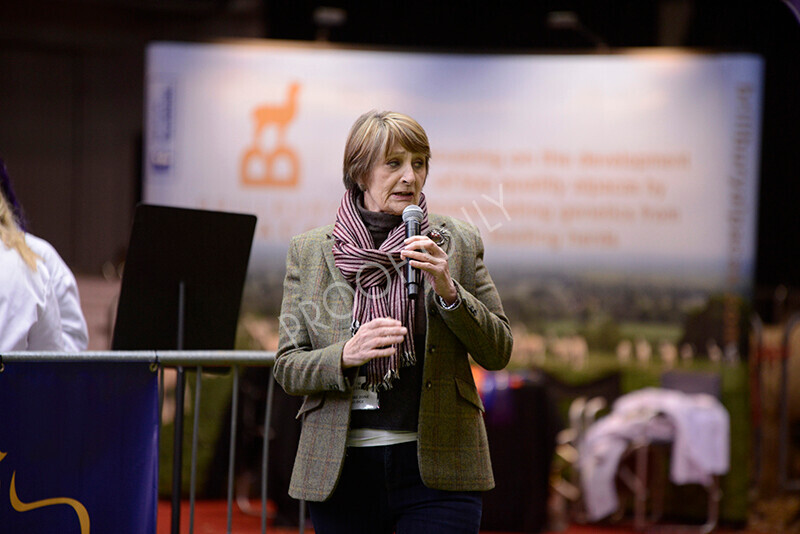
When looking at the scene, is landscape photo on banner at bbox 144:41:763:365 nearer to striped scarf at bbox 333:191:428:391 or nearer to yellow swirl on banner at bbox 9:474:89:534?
yellow swirl on banner at bbox 9:474:89:534

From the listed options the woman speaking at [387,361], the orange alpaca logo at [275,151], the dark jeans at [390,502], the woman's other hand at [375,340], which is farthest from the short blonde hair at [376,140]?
the orange alpaca logo at [275,151]

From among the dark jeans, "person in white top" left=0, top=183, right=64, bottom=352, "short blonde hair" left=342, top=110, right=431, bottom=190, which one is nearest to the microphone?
"short blonde hair" left=342, top=110, right=431, bottom=190

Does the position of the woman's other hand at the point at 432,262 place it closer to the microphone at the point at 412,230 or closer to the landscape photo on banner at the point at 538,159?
the microphone at the point at 412,230

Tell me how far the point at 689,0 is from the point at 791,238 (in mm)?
2178

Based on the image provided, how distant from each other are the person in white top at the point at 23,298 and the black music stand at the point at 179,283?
187mm

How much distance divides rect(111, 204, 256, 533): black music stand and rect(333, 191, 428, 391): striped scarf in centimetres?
90

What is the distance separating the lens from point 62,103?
27.7 feet

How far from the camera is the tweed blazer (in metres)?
1.82

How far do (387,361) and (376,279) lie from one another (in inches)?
6.8

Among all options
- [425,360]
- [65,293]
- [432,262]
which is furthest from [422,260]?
[65,293]

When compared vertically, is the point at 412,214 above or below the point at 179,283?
above

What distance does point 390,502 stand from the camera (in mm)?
1852

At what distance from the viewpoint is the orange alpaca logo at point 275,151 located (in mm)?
6047

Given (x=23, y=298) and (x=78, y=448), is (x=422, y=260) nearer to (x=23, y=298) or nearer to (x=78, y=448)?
(x=78, y=448)
